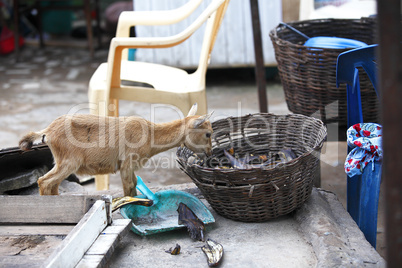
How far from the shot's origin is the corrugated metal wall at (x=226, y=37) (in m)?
6.05

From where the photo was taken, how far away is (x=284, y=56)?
→ 3.21m

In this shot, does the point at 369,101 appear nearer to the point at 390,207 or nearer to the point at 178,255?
the point at 178,255

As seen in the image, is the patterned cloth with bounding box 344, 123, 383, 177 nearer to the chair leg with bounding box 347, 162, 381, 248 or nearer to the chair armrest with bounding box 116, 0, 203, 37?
the chair leg with bounding box 347, 162, 381, 248

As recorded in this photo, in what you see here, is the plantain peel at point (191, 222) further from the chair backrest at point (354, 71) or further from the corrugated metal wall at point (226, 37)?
the corrugated metal wall at point (226, 37)

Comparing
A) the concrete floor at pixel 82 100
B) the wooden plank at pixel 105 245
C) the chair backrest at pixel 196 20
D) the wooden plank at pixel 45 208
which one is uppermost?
the chair backrest at pixel 196 20

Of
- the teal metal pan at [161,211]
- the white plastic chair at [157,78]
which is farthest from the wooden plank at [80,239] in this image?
the white plastic chair at [157,78]

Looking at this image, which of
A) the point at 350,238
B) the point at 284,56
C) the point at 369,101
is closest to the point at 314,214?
the point at 350,238

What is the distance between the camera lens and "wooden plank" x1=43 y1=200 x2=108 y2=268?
1926 millimetres

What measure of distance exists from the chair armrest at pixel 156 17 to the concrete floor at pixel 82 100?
2.34 feet

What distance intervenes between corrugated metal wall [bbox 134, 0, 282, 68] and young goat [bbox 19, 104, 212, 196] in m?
3.65

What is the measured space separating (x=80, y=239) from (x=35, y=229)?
0.42 meters

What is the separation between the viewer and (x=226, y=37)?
6270 millimetres

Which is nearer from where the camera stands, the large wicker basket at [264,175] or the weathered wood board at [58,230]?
the weathered wood board at [58,230]

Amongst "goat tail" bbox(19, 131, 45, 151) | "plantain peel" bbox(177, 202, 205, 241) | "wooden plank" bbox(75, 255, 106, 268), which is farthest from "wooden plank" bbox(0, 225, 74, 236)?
"plantain peel" bbox(177, 202, 205, 241)
